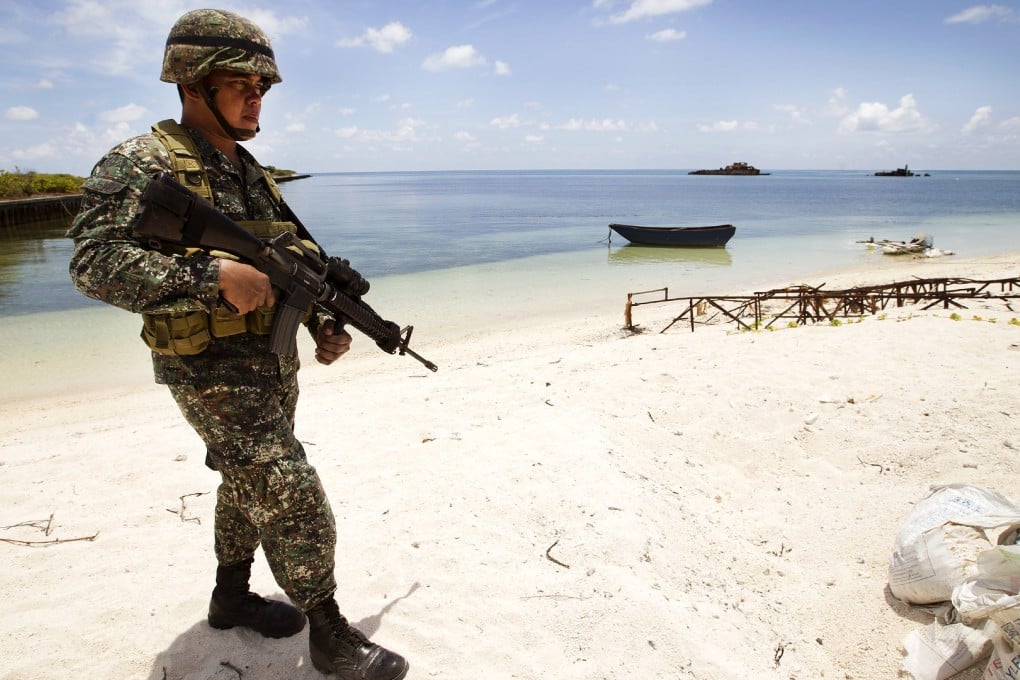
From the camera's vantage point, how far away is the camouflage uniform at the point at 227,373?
1740mm

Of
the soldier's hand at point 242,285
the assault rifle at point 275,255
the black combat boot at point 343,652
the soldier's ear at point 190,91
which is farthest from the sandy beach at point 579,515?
the soldier's ear at point 190,91

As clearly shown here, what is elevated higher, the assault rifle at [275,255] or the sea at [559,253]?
the assault rifle at [275,255]

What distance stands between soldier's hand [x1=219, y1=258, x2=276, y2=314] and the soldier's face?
1.89ft

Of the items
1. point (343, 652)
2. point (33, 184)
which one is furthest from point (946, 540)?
point (33, 184)

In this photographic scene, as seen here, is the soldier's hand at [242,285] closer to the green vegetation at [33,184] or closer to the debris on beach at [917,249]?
the debris on beach at [917,249]

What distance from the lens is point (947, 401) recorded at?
473 centimetres

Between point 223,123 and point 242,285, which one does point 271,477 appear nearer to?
point 242,285

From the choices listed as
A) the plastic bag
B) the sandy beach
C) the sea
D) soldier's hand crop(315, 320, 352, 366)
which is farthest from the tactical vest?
the sea

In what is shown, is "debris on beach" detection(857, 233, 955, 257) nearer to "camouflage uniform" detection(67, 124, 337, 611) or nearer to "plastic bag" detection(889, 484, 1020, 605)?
"plastic bag" detection(889, 484, 1020, 605)

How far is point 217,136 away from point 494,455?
108 inches

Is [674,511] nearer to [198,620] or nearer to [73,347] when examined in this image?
[198,620]

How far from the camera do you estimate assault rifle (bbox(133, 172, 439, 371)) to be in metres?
1.73

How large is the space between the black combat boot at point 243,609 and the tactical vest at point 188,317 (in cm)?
108

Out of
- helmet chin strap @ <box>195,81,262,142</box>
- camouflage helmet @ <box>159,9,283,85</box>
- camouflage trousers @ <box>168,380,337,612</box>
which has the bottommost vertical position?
camouflage trousers @ <box>168,380,337,612</box>
